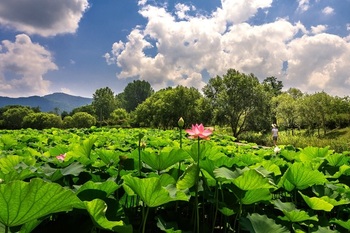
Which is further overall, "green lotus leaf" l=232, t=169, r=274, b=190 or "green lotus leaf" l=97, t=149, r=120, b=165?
"green lotus leaf" l=97, t=149, r=120, b=165

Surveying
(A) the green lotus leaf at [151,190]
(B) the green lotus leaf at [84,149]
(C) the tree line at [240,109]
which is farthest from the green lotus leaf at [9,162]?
(C) the tree line at [240,109]

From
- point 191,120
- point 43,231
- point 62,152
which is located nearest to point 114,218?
point 43,231

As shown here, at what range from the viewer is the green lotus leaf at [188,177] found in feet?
4.58

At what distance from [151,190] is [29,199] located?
0.44 metres

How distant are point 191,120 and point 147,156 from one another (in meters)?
43.3

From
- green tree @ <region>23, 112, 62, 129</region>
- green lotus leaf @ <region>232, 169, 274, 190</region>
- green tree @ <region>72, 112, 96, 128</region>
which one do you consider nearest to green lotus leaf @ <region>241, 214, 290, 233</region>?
green lotus leaf @ <region>232, 169, 274, 190</region>

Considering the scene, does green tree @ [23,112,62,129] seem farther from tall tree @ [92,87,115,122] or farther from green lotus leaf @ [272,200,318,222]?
green lotus leaf @ [272,200,318,222]

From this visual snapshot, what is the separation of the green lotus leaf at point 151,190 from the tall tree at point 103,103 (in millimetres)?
99023

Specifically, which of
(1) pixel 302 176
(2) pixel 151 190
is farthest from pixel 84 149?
(1) pixel 302 176

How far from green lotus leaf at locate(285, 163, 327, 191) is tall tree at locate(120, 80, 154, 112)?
13155 centimetres

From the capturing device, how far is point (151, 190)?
1.21m

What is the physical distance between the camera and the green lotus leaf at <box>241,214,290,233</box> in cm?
138

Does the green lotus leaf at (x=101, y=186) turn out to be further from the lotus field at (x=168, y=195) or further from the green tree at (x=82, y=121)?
the green tree at (x=82, y=121)

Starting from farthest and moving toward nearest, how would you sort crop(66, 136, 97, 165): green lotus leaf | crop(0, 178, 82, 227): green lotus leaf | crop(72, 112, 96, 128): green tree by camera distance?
crop(72, 112, 96, 128): green tree < crop(66, 136, 97, 165): green lotus leaf < crop(0, 178, 82, 227): green lotus leaf
